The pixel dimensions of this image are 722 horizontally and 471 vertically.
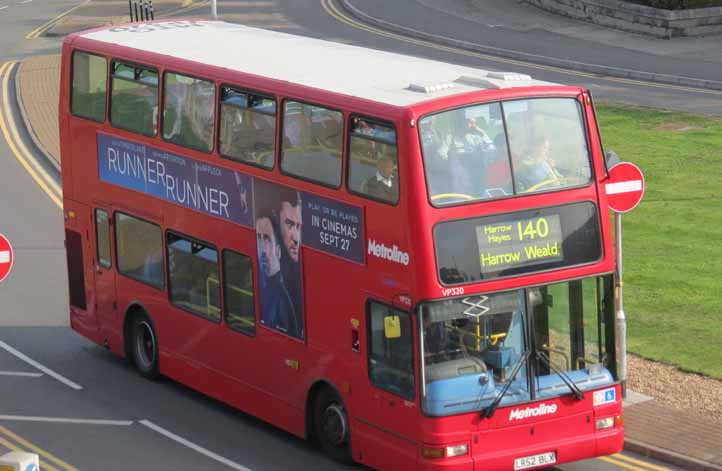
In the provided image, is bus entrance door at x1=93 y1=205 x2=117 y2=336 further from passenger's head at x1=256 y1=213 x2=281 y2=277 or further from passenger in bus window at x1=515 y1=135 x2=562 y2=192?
passenger in bus window at x1=515 y1=135 x2=562 y2=192

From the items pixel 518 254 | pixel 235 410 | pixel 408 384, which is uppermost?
pixel 518 254

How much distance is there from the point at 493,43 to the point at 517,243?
31987 mm

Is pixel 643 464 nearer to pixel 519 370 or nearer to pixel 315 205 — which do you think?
pixel 519 370

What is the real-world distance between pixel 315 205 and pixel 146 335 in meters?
5.26

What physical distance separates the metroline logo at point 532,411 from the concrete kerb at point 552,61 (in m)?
23.8

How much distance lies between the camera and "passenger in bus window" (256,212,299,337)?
17.0m

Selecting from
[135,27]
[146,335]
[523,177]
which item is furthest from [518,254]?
[135,27]


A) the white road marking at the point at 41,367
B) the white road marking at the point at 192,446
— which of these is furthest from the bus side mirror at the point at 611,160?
the white road marking at the point at 41,367

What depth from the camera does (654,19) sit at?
45.4 metres

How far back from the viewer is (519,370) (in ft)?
48.8

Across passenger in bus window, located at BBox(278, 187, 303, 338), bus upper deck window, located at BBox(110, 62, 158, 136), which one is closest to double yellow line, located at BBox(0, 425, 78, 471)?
passenger in bus window, located at BBox(278, 187, 303, 338)

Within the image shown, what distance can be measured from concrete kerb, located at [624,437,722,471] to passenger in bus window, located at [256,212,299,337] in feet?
12.7

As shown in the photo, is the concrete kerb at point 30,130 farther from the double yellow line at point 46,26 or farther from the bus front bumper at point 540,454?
the bus front bumper at point 540,454

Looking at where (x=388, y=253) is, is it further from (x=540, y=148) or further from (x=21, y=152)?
(x=21, y=152)
